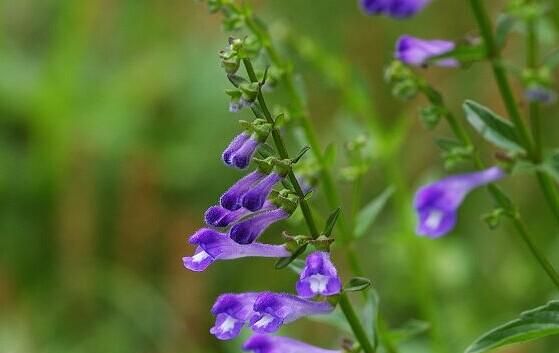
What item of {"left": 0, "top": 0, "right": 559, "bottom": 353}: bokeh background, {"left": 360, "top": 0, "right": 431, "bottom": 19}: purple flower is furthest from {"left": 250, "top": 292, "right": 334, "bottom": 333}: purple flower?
{"left": 0, "top": 0, "right": 559, "bottom": 353}: bokeh background

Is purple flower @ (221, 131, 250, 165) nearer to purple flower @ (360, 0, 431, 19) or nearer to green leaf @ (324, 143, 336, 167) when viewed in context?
purple flower @ (360, 0, 431, 19)

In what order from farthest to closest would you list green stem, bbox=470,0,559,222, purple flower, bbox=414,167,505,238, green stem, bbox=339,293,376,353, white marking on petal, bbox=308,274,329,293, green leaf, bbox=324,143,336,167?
1. green leaf, bbox=324,143,336,167
2. purple flower, bbox=414,167,505,238
3. green stem, bbox=470,0,559,222
4. green stem, bbox=339,293,376,353
5. white marking on petal, bbox=308,274,329,293

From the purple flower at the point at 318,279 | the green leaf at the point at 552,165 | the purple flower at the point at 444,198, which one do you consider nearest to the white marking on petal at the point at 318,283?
the purple flower at the point at 318,279

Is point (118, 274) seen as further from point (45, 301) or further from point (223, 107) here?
point (223, 107)

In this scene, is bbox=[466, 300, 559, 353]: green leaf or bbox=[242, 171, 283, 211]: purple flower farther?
bbox=[466, 300, 559, 353]: green leaf

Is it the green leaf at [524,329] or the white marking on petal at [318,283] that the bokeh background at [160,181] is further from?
the white marking on petal at [318,283]

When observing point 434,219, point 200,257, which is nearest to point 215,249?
point 200,257

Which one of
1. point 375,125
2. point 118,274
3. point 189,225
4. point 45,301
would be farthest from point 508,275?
point 45,301
